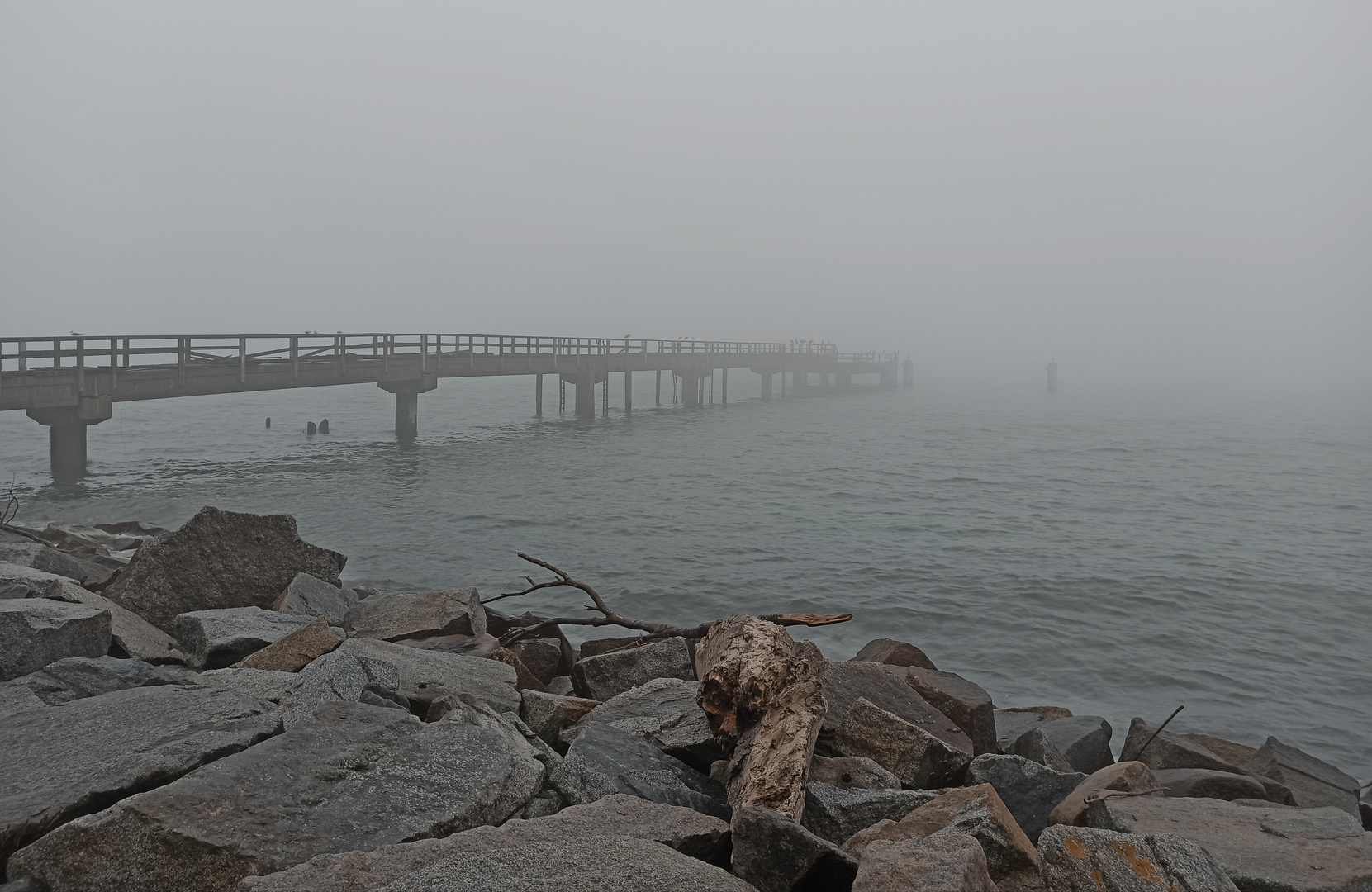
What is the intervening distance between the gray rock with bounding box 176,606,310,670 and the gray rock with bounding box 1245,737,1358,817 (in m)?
6.73

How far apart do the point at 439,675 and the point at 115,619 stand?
2138 mm

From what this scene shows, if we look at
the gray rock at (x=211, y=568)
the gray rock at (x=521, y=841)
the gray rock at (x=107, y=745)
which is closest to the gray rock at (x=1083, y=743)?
the gray rock at (x=521, y=841)

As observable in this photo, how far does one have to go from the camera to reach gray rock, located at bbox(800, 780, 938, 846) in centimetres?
352

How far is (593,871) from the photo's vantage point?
8.63 ft

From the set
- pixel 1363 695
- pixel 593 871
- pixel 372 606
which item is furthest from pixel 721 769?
pixel 1363 695

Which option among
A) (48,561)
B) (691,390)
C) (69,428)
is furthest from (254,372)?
(691,390)

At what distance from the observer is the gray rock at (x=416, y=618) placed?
7105 millimetres

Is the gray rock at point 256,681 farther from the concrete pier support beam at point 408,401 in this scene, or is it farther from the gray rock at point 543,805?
the concrete pier support beam at point 408,401

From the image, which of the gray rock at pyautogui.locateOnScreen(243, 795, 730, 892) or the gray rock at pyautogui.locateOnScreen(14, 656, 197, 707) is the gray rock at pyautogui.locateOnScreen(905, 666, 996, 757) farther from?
the gray rock at pyautogui.locateOnScreen(14, 656, 197, 707)

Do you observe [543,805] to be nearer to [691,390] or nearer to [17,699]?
[17,699]

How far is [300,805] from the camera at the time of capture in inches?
120

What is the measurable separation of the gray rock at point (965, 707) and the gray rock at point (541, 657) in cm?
253

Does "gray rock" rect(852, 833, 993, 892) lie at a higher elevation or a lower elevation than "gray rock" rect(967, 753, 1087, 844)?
higher

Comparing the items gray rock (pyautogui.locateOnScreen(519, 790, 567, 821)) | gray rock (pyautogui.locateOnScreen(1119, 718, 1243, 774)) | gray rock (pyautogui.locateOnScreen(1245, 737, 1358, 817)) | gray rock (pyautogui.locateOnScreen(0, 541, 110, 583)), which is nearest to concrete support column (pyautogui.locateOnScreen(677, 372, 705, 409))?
gray rock (pyautogui.locateOnScreen(0, 541, 110, 583))
